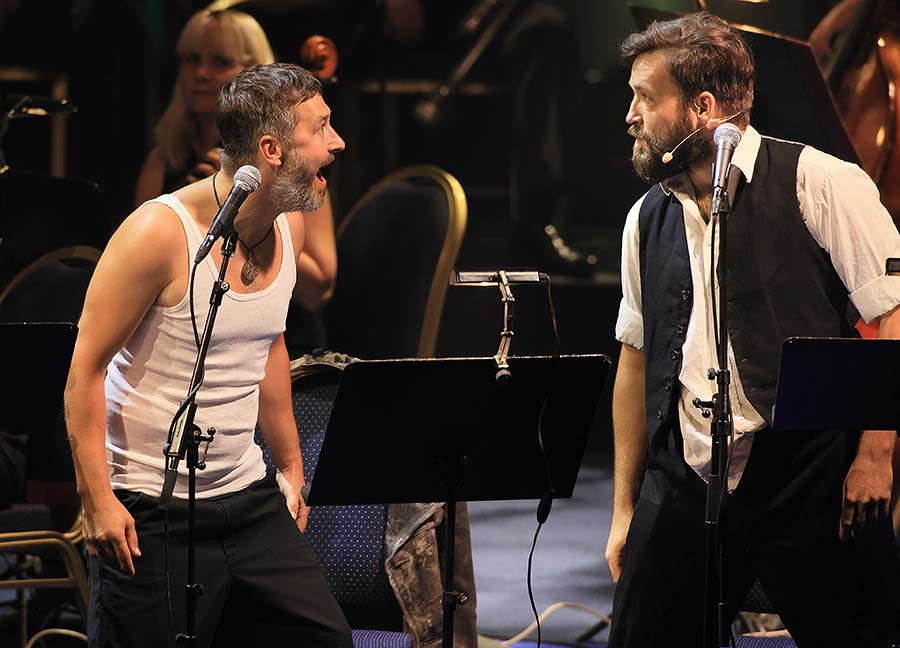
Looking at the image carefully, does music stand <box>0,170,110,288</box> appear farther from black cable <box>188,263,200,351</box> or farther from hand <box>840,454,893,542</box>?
hand <box>840,454,893,542</box>

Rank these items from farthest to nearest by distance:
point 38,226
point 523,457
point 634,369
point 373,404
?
1. point 38,226
2. point 634,369
3. point 523,457
4. point 373,404

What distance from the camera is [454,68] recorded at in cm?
787

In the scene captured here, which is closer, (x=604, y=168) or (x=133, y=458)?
(x=133, y=458)

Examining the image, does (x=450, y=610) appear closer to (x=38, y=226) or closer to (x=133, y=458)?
(x=133, y=458)

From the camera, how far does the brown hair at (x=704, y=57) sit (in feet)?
9.82

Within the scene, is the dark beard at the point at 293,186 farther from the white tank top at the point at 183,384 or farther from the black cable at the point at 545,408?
the black cable at the point at 545,408

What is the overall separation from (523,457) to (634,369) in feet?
1.78

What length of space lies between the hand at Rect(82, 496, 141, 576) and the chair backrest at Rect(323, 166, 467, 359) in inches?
57.9

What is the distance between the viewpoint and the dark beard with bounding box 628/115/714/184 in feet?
9.79

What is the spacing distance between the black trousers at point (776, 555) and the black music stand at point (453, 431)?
1.01 ft

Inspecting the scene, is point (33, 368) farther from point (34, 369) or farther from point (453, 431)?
point (453, 431)

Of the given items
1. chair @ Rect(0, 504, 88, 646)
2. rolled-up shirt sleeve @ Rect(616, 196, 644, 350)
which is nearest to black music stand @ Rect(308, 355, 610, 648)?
rolled-up shirt sleeve @ Rect(616, 196, 644, 350)

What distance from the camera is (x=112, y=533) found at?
2715 mm

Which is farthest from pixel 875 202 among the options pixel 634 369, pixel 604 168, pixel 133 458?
pixel 604 168
